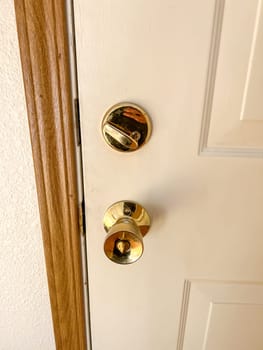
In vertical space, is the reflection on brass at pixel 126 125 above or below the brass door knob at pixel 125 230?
above

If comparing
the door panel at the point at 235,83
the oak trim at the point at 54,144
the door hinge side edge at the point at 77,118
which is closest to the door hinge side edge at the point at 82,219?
the oak trim at the point at 54,144

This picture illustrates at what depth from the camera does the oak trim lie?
0.36 m

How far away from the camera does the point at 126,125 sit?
39 cm

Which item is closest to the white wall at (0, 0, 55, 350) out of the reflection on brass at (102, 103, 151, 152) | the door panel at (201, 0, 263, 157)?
the reflection on brass at (102, 103, 151, 152)

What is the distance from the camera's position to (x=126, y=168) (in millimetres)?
427

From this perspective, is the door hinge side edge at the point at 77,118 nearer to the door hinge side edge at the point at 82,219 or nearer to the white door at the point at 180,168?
the white door at the point at 180,168

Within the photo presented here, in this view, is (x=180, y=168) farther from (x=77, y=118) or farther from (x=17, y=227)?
(x=17, y=227)

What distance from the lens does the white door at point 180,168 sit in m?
0.36

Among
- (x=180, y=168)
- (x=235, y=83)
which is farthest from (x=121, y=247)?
(x=235, y=83)

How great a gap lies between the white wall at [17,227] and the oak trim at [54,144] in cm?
5

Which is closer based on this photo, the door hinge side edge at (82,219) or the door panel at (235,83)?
the door panel at (235,83)

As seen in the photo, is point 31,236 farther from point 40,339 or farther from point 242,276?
point 242,276

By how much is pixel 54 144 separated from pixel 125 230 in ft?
0.56

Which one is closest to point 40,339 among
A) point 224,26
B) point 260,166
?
point 260,166
